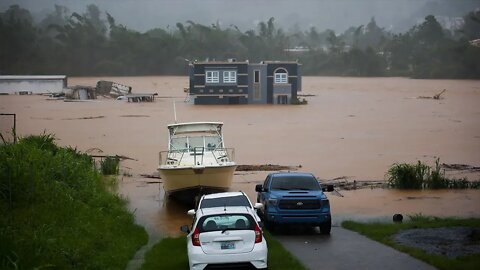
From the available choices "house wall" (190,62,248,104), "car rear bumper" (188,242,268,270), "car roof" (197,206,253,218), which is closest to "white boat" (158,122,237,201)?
"car roof" (197,206,253,218)

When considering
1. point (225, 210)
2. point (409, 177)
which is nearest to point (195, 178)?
point (409, 177)

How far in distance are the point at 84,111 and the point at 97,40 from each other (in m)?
66.9

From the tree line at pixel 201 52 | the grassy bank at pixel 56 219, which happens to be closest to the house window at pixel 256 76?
the tree line at pixel 201 52

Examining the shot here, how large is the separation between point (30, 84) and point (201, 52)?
178 ft

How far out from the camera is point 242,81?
7069 cm

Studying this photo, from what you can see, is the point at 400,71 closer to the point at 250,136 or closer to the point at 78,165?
the point at 250,136

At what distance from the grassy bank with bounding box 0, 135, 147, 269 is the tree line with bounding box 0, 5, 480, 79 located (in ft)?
271

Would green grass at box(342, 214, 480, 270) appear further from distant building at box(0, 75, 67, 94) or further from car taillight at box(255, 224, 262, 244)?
distant building at box(0, 75, 67, 94)

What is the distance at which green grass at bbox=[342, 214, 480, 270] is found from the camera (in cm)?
1261

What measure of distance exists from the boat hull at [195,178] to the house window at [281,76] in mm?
48249

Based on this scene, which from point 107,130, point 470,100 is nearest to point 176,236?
point 107,130

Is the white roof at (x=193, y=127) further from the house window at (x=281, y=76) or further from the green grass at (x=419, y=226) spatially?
the house window at (x=281, y=76)

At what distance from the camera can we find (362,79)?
130 m

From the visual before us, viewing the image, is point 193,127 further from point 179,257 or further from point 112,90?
point 112,90
